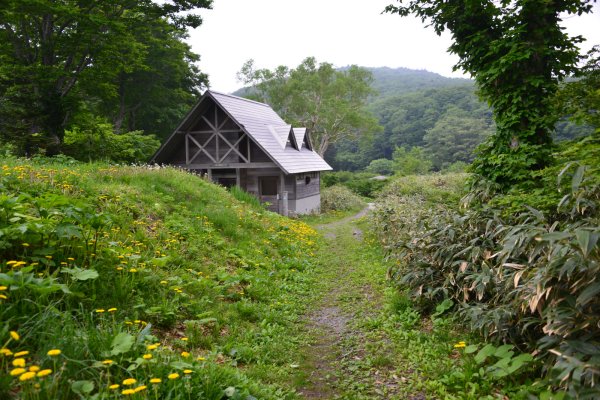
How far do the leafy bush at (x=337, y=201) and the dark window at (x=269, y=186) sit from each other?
18.4 feet

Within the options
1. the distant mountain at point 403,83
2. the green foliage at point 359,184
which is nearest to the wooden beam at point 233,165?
the green foliage at point 359,184

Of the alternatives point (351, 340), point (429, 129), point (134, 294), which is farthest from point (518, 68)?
point (429, 129)

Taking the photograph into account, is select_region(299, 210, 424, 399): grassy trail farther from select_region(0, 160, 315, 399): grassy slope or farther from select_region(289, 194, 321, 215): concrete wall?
select_region(289, 194, 321, 215): concrete wall

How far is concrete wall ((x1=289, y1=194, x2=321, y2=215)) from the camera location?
20.5 meters

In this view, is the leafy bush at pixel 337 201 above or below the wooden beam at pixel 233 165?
below

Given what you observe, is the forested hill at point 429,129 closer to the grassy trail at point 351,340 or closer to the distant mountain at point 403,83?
the distant mountain at point 403,83

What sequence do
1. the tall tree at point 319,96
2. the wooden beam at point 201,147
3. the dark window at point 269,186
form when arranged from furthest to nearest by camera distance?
the tall tree at point 319,96 < the dark window at point 269,186 < the wooden beam at point 201,147

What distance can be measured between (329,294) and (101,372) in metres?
5.28

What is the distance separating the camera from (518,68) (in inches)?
270

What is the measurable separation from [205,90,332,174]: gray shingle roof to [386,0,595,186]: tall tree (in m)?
11.7

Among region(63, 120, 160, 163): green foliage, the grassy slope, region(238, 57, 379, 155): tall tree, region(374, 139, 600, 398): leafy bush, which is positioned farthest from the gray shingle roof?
region(238, 57, 379, 155): tall tree

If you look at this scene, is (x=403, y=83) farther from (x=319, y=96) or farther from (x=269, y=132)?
(x=269, y=132)

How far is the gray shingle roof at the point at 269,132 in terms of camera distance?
18391 millimetres

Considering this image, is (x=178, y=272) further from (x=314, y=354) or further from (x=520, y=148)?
(x=520, y=148)
